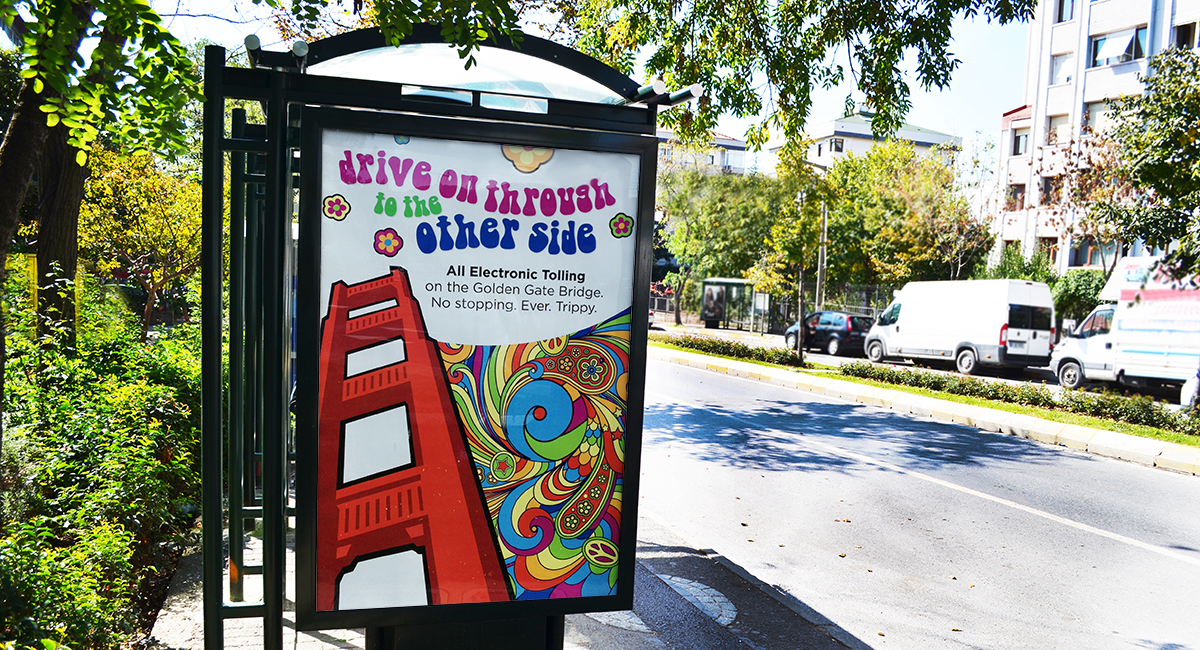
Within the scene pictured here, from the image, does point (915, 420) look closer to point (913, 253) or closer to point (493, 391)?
point (493, 391)

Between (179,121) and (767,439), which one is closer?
(179,121)

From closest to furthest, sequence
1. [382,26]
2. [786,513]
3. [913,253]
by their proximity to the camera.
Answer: [382,26] < [786,513] < [913,253]

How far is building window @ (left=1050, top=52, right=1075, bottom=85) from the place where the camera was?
31.8 meters

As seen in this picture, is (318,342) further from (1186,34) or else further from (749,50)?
(1186,34)

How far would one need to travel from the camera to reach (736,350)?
2383 centimetres

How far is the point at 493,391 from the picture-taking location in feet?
9.18

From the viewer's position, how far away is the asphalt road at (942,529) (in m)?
5.02

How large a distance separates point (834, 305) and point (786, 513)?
29146mm

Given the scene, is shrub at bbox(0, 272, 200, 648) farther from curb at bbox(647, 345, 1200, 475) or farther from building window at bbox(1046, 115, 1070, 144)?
building window at bbox(1046, 115, 1070, 144)

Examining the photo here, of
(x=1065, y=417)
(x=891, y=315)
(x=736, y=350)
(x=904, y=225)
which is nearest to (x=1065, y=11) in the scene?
(x=904, y=225)

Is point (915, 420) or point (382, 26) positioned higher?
point (382, 26)

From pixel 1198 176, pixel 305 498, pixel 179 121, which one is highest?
pixel 1198 176

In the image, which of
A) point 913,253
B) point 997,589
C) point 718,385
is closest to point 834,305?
point 913,253

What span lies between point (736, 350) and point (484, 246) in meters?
21.5
